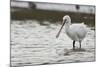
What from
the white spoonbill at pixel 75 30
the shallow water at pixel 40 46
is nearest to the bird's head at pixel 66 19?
the white spoonbill at pixel 75 30

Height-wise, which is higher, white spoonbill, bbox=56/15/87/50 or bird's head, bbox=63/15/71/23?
bird's head, bbox=63/15/71/23

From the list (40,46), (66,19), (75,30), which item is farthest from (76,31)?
(40,46)

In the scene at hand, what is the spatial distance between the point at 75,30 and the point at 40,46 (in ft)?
1.70

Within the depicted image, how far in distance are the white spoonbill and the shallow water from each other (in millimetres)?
57

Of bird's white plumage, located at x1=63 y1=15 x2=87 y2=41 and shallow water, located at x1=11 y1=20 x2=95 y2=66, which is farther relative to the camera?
bird's white plumage, located at x1=63 y1=15 x2=87 y2=41

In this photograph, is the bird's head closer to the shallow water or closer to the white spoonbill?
the white spoonbill

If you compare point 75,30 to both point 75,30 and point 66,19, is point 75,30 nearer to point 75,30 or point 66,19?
point 75,30

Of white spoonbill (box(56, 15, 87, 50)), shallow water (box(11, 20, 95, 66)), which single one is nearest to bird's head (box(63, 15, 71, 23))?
white spoonbill (box(56, 15, 87, 50))

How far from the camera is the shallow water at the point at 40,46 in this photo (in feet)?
7.56

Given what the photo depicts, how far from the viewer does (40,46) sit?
7.95 ft

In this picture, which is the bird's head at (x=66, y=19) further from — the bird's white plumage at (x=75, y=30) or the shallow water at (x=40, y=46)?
the shallow water at (x=40, y=46)

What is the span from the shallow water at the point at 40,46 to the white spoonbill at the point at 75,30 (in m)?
0.06

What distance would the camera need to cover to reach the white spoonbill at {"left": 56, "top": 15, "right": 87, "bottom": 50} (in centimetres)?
255
